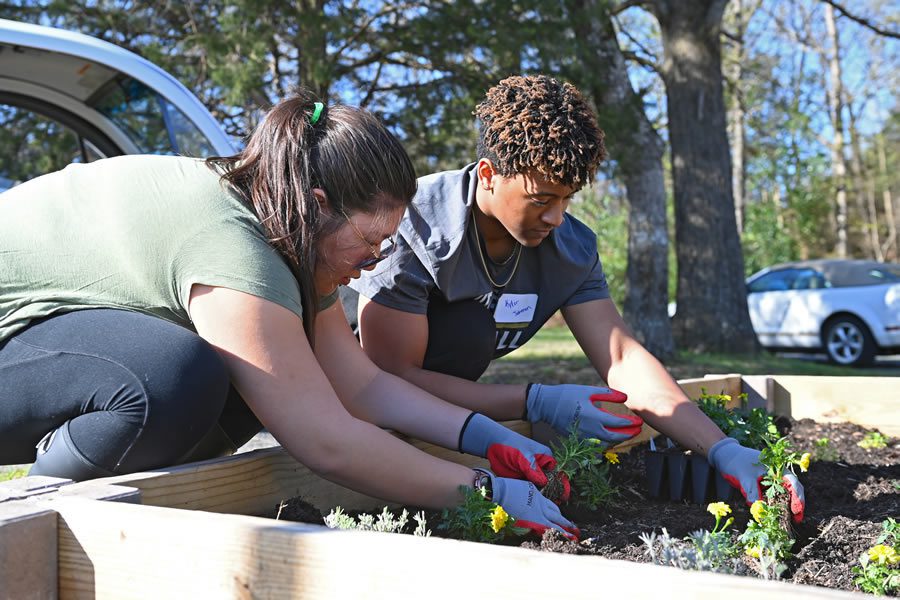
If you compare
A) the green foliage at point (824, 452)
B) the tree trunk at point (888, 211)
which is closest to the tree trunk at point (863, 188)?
the tree trunk at point (888, 211)

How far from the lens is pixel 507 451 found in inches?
82.1

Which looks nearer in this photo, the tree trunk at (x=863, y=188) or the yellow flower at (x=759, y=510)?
the yellow flower at (x=759, y=510)

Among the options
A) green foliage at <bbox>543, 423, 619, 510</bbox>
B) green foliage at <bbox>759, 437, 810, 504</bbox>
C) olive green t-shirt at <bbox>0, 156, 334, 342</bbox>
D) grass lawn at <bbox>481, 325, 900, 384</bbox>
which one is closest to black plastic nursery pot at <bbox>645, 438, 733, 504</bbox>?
green foliage at <bbox>543, 423, 619, 510</bbox>

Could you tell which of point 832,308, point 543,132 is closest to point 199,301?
point 543,132

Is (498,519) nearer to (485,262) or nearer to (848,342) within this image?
(485,262)

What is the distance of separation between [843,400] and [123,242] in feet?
9.75

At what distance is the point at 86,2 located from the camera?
23.3 ft

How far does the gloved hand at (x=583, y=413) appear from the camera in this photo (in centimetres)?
248

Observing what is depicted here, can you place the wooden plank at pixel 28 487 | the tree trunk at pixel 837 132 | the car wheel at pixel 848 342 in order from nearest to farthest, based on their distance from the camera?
1. the wooden plank at pixel 28 487
2. the car wheel at pixel 848 342
3. the tree trunk at pixel 837 132

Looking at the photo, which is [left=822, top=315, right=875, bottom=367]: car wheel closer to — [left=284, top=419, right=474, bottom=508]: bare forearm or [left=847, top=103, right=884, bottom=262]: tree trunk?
[left=284, top=419, right=474, bottom=508]: bare forearm

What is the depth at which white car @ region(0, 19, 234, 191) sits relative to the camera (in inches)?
179

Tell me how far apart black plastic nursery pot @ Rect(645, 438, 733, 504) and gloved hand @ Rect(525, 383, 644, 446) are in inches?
4.6

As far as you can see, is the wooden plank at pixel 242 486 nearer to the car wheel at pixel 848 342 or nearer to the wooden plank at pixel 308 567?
the wooden plank at pixel 308 567

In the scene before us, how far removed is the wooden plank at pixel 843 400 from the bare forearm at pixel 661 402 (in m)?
1.27
